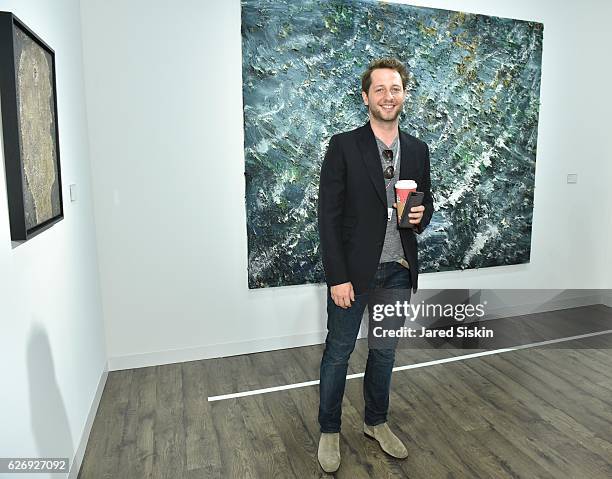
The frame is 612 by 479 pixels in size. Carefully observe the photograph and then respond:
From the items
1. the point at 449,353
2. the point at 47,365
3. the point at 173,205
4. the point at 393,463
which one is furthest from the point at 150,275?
the point at 449,353

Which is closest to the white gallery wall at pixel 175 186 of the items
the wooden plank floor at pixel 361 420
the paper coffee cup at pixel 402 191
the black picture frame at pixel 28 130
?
the wooden plank floor at pixel 361 420

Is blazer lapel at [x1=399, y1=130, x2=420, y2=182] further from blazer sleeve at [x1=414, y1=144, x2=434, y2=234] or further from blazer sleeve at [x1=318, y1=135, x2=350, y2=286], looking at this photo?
blazer sleeve at [x1=318, y1=135, x2=350, y2=286]

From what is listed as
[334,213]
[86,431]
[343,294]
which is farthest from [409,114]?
[86,431]

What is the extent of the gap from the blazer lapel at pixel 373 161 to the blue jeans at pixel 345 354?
0.30m

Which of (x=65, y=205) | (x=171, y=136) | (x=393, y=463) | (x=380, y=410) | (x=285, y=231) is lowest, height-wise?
(x=393, y=463)

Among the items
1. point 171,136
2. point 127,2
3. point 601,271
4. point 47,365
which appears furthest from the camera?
point 601,271

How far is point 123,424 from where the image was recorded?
7.75ft

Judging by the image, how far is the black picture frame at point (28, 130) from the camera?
136cm

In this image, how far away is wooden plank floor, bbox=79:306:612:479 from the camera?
6.62 feet

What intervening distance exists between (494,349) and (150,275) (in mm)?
2316

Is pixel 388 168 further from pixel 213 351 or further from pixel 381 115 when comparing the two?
pixel 213 351

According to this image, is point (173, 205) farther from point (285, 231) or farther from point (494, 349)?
point (494, 349)

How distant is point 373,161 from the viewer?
73.0 inches

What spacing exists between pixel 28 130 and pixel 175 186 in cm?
141
